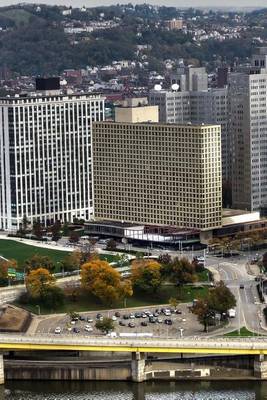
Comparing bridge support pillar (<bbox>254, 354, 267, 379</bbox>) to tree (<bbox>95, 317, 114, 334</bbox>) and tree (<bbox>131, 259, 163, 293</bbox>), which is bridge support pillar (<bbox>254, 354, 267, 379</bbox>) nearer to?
tree (<bbox>95, 317, 114, 334</bbox>)

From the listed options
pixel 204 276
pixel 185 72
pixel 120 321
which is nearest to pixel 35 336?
pixel 120 321

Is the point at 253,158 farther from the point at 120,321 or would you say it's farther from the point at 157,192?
the point at 120,321

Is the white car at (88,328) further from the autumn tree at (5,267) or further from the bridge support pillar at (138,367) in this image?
the autumn tree at (5,267)

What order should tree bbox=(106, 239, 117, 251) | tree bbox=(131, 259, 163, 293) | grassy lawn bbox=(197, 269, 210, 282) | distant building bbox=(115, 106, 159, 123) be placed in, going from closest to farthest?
tree bbox=(131, 259, 163, 293) → grassy lawn bbox=(197, 269, 210, 282) → tree bbox=(106, 239, 117, 251) → distant building bbox=(115, 106, 159, 123)

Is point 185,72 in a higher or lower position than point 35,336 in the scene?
higher

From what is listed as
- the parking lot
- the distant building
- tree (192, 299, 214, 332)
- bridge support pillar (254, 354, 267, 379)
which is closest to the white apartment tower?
the distant building

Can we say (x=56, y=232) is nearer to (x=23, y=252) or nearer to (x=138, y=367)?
(x=23, y=252)

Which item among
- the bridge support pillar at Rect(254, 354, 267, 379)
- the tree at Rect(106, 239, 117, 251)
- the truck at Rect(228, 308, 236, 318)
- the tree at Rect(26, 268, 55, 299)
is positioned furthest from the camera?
the tree at Rect(106, 239, 117, 251)

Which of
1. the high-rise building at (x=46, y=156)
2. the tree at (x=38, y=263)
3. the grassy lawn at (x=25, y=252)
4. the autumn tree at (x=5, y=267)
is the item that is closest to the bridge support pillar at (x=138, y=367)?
the autumn tree at (x=5, y=267)
